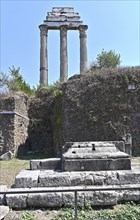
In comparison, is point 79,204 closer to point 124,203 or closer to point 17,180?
point 124,203

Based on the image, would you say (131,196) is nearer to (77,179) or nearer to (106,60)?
(77,179)

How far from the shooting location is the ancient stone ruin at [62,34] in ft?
A: 88.4

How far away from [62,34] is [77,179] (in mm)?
23065

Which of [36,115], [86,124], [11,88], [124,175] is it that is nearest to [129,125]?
[86,124]

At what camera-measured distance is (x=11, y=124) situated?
51.7 ft

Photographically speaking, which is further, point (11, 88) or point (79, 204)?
point (11, 88)

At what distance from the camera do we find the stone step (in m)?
5.81

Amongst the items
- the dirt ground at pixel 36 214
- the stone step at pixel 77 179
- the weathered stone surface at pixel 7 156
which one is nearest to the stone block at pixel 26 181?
the stone step at pixel 77 179

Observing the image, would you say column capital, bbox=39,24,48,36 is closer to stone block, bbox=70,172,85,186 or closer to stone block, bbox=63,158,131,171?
stone block, bbox=63,158,131,171

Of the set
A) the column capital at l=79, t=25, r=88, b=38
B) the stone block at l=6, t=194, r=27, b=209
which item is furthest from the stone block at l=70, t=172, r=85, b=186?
the column capital at l=79, t=25, r=88, b=38

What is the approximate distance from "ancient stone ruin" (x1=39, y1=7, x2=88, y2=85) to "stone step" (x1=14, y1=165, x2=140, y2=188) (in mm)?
20773

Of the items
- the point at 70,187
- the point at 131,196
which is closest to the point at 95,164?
the point at 70,187

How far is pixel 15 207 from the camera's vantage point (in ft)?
17.2

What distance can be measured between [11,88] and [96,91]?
6.01 m
